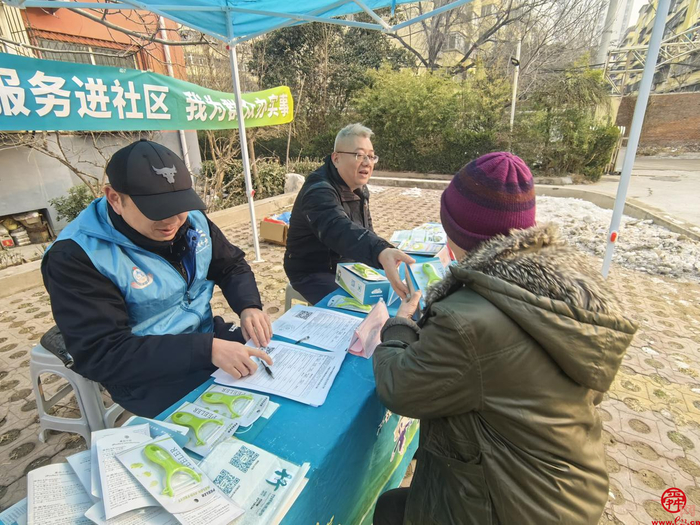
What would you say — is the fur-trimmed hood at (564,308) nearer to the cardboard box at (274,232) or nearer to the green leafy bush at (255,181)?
the cardboard box at (274,232)

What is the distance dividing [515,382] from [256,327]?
1042 mm

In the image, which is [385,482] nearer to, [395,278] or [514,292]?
[395,278]

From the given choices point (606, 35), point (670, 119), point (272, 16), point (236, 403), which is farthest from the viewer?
point (670, 119)

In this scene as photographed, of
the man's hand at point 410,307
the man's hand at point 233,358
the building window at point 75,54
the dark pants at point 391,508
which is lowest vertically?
the dark pants at point 391,508

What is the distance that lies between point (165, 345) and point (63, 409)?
1.75m

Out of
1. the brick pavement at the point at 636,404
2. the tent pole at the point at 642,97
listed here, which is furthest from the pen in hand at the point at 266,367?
the tent pole at the point at 642,97

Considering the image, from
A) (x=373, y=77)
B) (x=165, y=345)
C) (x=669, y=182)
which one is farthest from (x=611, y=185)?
(x=165, y=345)

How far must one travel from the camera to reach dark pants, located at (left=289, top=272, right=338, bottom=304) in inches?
96.5

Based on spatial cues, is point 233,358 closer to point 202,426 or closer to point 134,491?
point 202,426

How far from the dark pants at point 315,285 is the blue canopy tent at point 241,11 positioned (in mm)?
1890

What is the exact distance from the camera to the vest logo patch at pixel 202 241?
1.66 m

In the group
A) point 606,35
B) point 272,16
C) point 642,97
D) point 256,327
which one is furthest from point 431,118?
point 256,327

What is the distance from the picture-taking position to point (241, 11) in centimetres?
285

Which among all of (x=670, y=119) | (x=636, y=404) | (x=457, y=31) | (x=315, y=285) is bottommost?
(x=636, y=404)
